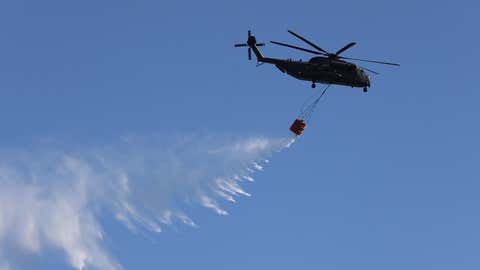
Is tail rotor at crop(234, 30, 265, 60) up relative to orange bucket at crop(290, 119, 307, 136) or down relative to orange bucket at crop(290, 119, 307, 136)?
up

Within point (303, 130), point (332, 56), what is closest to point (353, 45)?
point (332, 56)

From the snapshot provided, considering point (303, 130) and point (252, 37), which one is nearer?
point (303, 130)

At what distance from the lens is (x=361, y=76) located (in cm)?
7644

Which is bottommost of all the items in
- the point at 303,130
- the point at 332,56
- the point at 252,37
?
the point at 303,130

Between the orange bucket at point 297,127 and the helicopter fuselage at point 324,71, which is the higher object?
the helicopter fuselage at point 324,71

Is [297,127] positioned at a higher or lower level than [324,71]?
lower

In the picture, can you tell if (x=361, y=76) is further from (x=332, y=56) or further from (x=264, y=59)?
(x=264, y=59)

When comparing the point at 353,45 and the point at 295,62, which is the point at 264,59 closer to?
the point at 295,62

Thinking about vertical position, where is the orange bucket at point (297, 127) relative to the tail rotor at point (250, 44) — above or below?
below

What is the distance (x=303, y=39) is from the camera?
237 ft

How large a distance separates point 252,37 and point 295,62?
750cm

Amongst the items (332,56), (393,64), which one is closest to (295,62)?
(332,56)

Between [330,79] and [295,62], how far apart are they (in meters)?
3.69

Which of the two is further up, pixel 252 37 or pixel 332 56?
pixel 252 37
